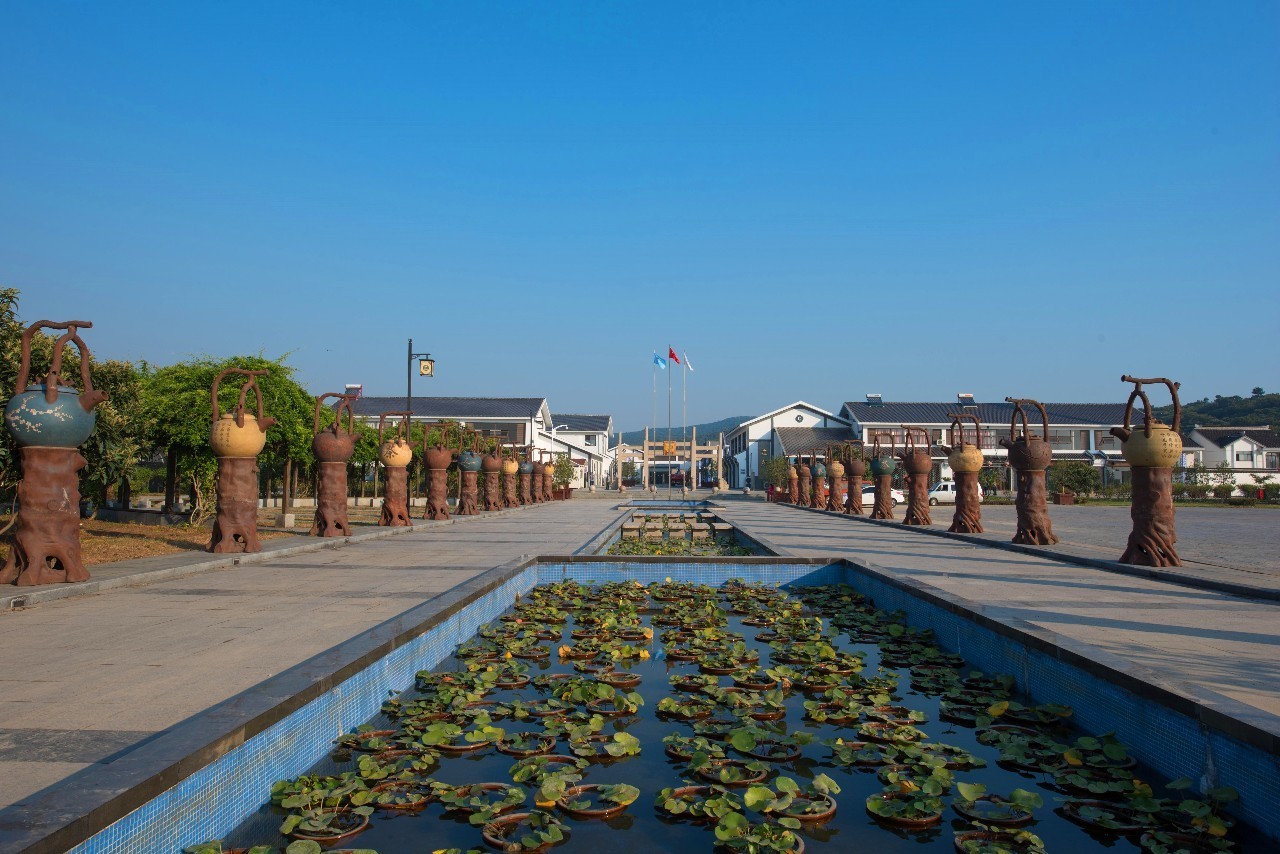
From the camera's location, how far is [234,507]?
11062 millimetres

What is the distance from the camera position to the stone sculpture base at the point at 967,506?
53.2ft

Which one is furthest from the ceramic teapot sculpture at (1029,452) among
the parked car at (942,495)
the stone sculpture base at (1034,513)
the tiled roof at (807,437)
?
the tiled roof at (807,437)

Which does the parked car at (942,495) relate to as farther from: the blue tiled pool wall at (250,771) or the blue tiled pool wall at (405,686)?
the blue tiled pool wall at (250,771)

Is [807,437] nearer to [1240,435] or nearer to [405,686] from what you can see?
[1240,435]

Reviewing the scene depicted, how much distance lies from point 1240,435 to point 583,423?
5207cm

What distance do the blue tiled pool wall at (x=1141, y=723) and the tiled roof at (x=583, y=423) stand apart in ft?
233

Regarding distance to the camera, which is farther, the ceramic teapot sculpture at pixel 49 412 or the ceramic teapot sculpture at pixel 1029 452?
the ceramic teapot sculpture at pixel 1029 452

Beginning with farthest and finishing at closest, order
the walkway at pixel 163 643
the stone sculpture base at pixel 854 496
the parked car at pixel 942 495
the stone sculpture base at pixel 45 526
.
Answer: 1. the parked car at pixel 942 495
2. the stone sculpture base at pixel 854 496
3. the stone sculpture base at pixel 45 526
4. the walkway at pixel 163 643

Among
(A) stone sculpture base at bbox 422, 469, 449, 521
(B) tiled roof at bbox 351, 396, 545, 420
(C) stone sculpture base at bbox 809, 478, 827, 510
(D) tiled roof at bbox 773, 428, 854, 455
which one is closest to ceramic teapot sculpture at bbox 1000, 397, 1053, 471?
(A) stone sculpture base at bbox 422, 469, 449, 521

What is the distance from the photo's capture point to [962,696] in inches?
202

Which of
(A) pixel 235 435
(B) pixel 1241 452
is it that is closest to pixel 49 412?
(A) pixel 235 435

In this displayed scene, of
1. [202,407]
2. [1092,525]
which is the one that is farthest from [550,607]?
[1092,525]

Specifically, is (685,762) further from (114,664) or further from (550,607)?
(550,607)

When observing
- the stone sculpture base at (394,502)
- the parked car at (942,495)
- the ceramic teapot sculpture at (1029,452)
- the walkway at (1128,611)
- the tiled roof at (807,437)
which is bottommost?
the parked car at (942,495)
